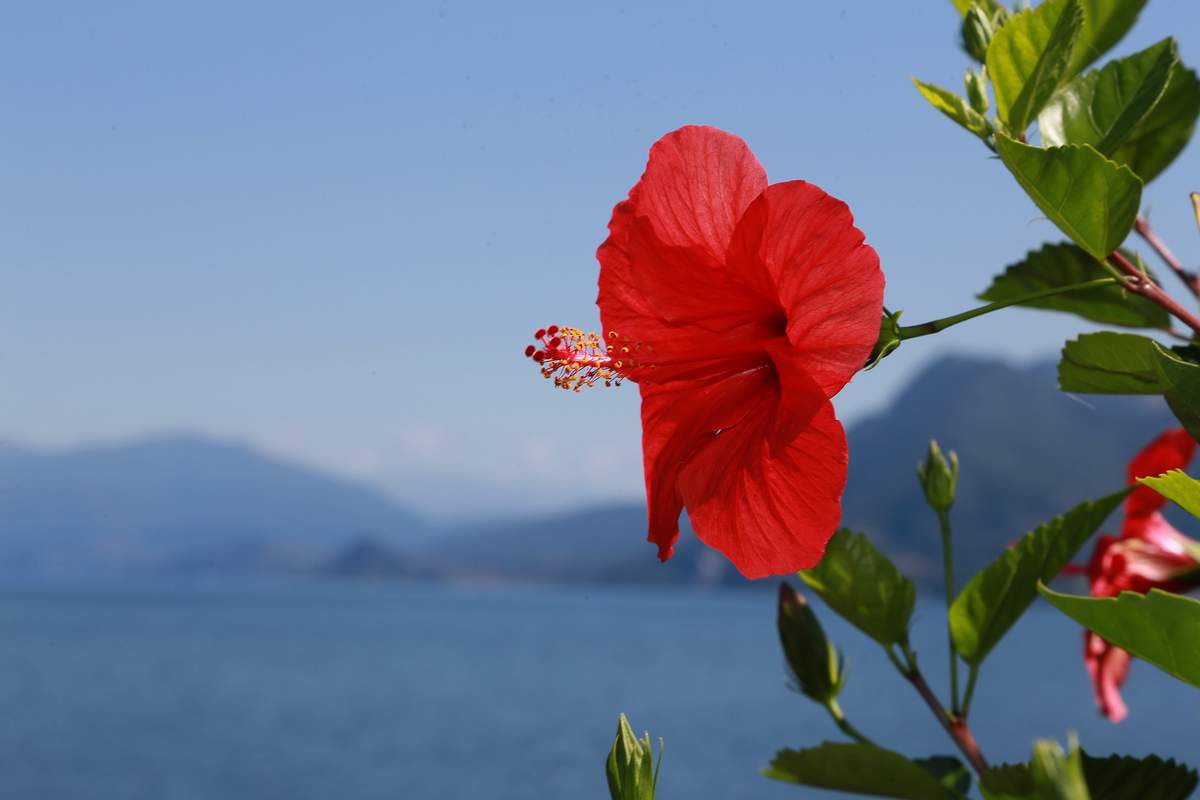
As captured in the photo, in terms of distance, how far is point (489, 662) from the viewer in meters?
59.4

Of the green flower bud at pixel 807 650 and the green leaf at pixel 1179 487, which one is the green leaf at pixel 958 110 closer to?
the green leaf at pixel 1179 487

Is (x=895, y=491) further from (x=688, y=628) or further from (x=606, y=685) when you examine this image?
(x=606, y=685)

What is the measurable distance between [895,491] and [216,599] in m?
54.7

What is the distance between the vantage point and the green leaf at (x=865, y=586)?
2.66 ft

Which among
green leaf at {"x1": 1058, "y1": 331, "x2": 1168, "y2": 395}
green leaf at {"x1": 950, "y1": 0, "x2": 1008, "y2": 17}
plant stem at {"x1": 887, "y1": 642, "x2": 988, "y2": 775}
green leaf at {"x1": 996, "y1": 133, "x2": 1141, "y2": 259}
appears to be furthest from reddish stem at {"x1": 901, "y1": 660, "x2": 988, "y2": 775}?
green leaf at {"x1": 950, "y1": 0, "x2": 1008, "y2": 17}

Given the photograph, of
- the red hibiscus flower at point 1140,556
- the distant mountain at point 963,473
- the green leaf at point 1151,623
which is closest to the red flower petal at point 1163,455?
the red hibiscus flower at point 1140,556

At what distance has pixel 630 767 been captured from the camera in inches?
21.2

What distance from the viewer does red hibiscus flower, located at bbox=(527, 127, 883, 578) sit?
1.75 feet

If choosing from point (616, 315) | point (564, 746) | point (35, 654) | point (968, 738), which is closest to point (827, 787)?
point (968, 738)

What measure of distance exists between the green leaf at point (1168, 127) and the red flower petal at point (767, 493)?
36 cm

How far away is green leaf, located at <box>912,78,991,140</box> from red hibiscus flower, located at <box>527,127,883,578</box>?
122 millimetres

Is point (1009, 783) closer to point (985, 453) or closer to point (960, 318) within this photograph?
point (960, 318)

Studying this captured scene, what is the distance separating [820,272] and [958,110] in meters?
0.16

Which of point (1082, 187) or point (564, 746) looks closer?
point (1082, 187)
